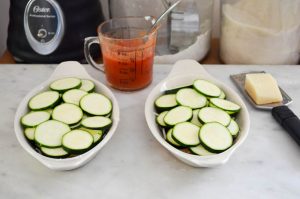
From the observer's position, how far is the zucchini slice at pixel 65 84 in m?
0.58

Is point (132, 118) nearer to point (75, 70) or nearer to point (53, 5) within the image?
point (75, 70)

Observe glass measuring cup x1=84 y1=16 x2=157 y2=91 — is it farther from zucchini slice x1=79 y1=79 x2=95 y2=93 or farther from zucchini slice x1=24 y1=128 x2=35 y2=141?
zucchini slice x1=24 y1=128 x2=35 y2=141

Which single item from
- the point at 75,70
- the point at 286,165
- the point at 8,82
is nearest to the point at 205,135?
the point at 286,165

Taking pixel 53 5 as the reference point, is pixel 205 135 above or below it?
below

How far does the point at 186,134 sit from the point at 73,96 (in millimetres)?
189

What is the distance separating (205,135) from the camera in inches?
18.6

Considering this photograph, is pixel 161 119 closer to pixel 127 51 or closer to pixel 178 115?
pixel 178 115

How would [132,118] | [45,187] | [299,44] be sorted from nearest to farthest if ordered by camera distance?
1. [45,187]
2. [132,118]
3. [299,44]

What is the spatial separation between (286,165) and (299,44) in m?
0.29

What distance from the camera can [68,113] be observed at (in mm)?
525

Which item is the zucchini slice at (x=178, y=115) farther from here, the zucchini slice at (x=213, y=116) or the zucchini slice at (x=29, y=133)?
the zucchini slice at (x=29, y=133)

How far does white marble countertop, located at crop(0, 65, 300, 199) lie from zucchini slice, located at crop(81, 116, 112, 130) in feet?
0.13

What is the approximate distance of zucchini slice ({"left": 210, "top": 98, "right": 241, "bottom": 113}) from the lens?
0.53m

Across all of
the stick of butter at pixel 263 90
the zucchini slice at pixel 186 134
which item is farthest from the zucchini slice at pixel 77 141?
the stick of butter at pixel 263 90
